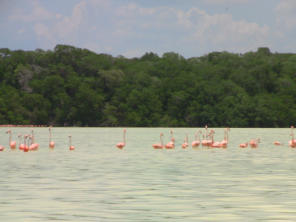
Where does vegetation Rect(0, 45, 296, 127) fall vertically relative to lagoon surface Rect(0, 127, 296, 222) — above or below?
above

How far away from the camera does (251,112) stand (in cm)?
9731

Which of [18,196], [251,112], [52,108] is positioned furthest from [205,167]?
[52,108]

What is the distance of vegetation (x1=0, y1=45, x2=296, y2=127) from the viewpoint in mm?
98875

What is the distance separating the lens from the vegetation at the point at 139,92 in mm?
98875

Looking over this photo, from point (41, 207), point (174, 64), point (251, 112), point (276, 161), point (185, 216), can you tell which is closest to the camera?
point (185, 216)

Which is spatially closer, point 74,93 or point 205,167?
point 205,167

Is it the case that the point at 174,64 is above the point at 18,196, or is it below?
above

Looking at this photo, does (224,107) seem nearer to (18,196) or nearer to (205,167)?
(205,167)

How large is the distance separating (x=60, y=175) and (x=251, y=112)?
271 feet

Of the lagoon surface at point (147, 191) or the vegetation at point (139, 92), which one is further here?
the vegetation at point (139, 92)

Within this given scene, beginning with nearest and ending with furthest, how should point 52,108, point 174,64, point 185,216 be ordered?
1. point 185,216
2. point 52,108
3. point 174,64

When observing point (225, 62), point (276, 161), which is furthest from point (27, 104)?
point (276, 161)

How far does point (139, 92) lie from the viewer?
104 metres

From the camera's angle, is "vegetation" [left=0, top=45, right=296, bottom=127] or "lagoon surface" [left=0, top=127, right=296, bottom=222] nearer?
"lagoon surface" [left=0, top=127, right=296, bottom=222]
